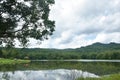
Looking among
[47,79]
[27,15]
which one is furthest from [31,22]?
[47,79]

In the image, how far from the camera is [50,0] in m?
18.2

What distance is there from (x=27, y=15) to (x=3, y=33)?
178cm

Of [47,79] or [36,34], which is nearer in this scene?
[36,34]

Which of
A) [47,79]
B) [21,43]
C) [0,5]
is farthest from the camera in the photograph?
[47,79]

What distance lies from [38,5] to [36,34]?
1759 mm

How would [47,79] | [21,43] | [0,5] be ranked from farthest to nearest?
[47,79] < [21,43] < [0,5]

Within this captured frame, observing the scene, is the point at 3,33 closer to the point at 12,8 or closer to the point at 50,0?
the point at 12,8

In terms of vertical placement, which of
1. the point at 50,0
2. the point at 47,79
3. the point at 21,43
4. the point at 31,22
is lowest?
the point at 47,79

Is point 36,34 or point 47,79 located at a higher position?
point 36,34

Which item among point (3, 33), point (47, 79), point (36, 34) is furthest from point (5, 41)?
point (47, 79)

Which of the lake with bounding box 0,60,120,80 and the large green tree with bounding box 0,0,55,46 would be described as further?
the lake with bounding box 0,60,120,80

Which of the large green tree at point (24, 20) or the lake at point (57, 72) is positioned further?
the lake at point (57, 72)

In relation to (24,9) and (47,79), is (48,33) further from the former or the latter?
(47,79)

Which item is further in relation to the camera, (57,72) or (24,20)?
(57,72)
